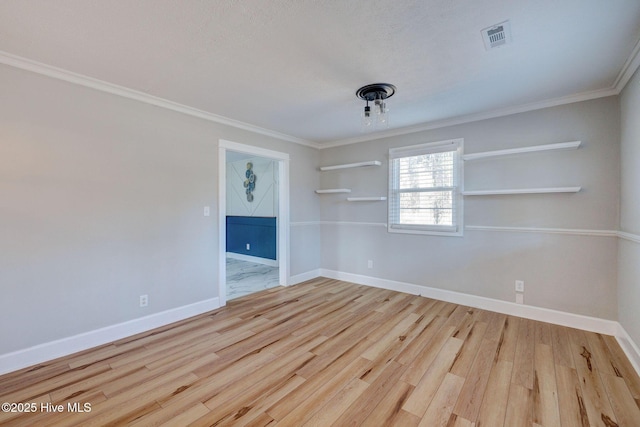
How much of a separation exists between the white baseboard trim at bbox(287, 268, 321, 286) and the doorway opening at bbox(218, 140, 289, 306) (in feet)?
0.38

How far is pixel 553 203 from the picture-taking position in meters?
2.93

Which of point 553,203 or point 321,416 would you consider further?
point 553,203

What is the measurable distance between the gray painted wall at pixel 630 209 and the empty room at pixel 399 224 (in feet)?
0.12

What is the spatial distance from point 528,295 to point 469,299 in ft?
2.00

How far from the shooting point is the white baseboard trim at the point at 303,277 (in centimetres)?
445

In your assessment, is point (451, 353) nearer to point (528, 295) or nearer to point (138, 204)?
point (528, 295)

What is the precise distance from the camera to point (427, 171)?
3801 millimetres

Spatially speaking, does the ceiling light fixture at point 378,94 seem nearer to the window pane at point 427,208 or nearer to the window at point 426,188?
the window at point 426,188

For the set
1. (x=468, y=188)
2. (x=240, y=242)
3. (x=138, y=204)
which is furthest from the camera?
(x=240, y=242)

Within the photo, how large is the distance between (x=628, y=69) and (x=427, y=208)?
7.11 feet

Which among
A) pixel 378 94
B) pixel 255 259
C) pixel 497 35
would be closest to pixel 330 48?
pixel 378 94

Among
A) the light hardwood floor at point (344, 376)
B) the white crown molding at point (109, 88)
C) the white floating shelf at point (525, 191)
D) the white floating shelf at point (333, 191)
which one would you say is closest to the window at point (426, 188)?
the white floating shelf at point (525, 191)

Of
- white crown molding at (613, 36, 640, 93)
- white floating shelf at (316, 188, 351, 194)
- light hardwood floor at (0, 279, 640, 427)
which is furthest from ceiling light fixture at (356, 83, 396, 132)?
light hardwood floor at (0, 279, 640, 427)

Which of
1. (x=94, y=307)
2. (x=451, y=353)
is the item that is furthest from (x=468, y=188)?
(x=94, y=307)
